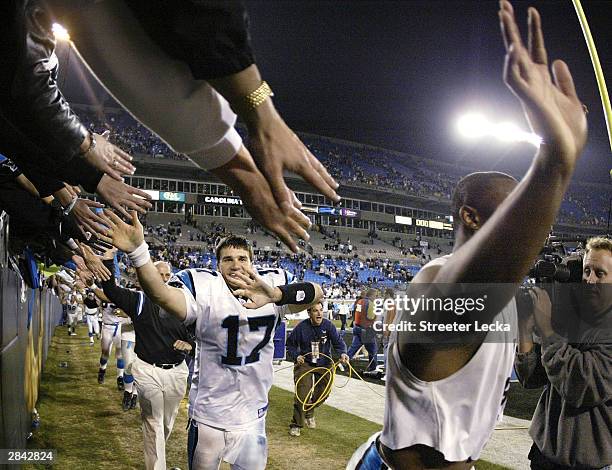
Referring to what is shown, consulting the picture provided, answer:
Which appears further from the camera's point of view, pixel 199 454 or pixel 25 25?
pixel 199 454

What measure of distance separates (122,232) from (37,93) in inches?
41.8

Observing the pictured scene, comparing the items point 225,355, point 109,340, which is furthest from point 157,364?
point 109,340

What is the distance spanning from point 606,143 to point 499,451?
3.44 meters

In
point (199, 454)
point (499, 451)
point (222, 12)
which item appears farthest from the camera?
point (499, 451)

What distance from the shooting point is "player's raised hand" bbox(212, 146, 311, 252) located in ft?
3.04

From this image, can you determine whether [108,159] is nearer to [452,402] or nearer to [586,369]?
[452,402]

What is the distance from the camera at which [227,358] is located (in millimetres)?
3166

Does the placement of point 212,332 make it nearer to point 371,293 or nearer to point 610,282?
point 610,282

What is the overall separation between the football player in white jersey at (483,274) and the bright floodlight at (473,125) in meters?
0.55

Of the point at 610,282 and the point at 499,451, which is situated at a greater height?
the point at 610,282

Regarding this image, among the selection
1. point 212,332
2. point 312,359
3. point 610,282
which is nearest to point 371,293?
point 312,359

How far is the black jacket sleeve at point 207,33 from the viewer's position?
76 centimetres

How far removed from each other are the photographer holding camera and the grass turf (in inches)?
96.3

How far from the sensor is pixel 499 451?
5168 mm
